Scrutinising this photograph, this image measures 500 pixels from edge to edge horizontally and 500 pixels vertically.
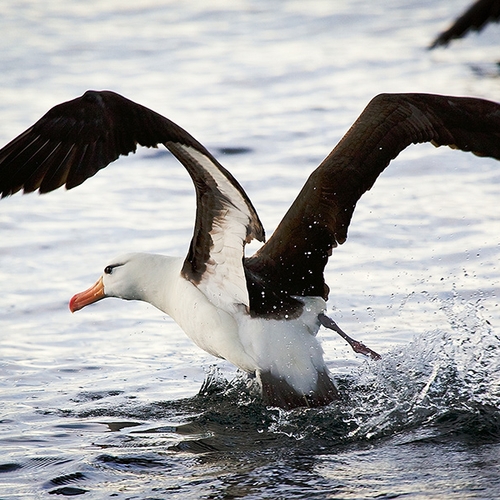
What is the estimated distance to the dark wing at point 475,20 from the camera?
6.36 metres

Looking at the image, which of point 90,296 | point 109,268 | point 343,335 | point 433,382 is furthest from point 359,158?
point 90,296

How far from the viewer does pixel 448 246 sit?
860cm

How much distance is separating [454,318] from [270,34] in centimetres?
903

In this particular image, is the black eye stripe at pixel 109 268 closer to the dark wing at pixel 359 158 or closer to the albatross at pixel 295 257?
the albatross at pixel 295 257

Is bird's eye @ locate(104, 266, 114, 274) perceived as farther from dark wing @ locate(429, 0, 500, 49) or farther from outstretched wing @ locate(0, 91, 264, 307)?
dark wing @ locate(429, 0, 500, 49)

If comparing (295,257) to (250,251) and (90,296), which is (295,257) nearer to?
(90,296)

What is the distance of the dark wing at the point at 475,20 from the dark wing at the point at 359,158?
1.23ft

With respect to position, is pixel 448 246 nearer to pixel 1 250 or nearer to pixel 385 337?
pixel 385 337

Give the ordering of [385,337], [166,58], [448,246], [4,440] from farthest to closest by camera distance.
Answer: [166,58] < [448,246] < [385,337] < [4,440]

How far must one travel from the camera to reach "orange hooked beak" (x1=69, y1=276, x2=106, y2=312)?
23.2 feet

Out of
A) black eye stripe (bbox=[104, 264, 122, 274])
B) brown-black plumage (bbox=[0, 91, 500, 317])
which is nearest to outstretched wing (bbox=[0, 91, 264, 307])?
brown-black plumage (bbox=[0, 91, 500, 317])

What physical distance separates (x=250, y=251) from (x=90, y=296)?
170cm

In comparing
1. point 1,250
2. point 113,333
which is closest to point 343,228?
point 113,333

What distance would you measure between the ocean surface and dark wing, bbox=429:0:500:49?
1754 mm
